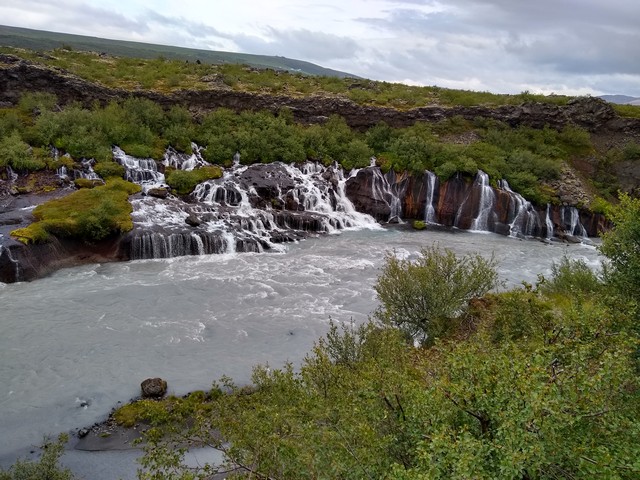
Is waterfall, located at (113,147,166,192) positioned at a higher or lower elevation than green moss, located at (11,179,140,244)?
higher

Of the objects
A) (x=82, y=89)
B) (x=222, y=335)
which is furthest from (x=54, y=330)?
(x=82, y=89)

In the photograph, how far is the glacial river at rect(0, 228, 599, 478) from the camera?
59.2 ft

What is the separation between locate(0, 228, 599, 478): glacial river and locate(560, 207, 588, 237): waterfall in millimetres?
7838

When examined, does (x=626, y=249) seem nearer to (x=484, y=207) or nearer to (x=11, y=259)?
(x=11, y=259)

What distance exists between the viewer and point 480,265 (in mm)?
20312

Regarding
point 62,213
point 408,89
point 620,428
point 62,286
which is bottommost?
point 62,286

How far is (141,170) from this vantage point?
42.9 meters

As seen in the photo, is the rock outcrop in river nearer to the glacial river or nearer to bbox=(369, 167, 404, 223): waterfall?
bbox=(369, 167, 404, 223): waterfall

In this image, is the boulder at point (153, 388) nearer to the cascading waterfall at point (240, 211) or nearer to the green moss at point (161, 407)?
the green moss at point (161, 407)

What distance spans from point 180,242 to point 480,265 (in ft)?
71.9

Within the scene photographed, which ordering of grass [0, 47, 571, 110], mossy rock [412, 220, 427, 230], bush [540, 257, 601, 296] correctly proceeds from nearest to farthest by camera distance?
bush [540, 257, 601, 296], mossy rock [412, 220, 427, 230], grass [0, 47, 571, 110]

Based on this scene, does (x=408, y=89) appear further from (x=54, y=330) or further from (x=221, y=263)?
(x=54, y=330)

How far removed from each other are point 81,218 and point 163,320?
1227cm

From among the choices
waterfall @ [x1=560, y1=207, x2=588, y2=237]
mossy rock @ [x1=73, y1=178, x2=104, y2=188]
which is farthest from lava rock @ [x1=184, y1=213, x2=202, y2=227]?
waterfall @ [x1=560, y1=207, x2=588, y2=237]
